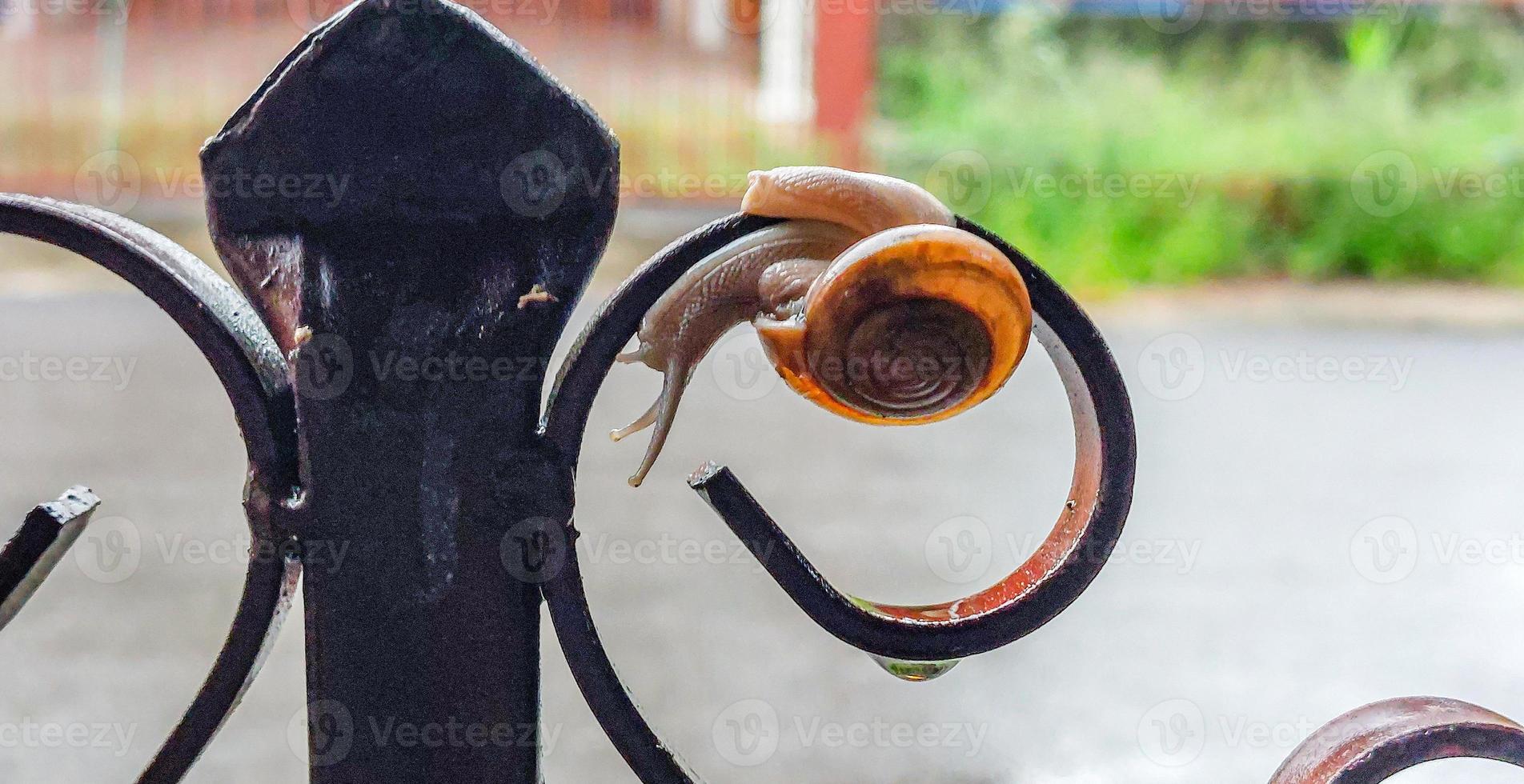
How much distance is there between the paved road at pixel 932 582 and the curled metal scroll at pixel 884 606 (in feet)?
4.80

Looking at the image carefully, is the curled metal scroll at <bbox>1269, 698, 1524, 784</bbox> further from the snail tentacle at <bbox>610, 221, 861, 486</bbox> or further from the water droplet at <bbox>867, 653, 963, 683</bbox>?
the snail tentacle at <bbox>610, 221, 861, 486</bbox>

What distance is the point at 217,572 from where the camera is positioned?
289 cm

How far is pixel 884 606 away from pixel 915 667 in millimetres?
34

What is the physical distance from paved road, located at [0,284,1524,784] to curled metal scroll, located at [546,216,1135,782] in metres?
1.46

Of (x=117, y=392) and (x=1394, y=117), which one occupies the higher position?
(x=1394, y=117)

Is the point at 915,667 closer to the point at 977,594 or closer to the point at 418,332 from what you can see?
the point at 977,594

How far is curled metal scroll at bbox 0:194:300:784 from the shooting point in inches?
21.7

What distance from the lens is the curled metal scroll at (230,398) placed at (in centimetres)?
55

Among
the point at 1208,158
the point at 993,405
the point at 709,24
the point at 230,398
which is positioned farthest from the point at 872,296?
the point at 709,24

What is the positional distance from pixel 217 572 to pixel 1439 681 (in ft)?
8.06

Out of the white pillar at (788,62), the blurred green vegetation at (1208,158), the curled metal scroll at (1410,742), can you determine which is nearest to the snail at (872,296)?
the curled metal scroll at (1410,742)

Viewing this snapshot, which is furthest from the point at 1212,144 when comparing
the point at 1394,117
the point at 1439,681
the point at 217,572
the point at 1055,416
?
the point at 217,572

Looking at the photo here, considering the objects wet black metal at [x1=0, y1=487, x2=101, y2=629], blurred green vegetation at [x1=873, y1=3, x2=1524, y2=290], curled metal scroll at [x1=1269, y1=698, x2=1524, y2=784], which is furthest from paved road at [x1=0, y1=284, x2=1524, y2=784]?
blurred green vegetation at [x1=873, y1=3, x2=1524, y2=290]

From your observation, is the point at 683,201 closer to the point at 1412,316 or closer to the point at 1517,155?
the point at 1412,316
